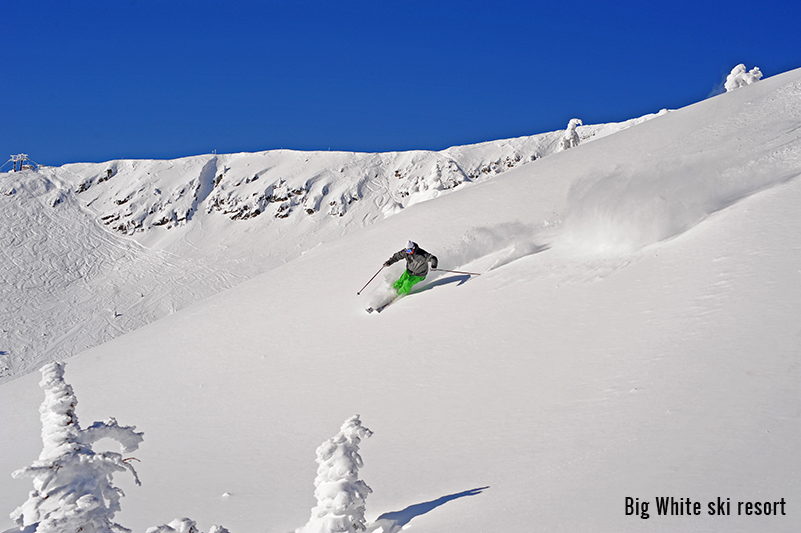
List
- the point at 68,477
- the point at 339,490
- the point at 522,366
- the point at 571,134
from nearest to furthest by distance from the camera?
the point at 68,477 < the point at 339,490 < the point at 522,366 < the point at 571,134

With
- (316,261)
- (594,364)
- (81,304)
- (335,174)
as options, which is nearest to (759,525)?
(594,364)

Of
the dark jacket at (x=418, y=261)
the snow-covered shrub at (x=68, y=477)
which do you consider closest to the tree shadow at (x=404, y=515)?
the snow-covered shrub at (x=68, y=477)

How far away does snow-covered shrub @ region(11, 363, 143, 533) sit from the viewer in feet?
8.65

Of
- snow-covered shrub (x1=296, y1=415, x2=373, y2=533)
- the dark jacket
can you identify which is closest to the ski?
the dark jacket

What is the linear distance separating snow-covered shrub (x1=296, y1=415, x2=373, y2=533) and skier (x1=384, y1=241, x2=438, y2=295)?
6.47 metres

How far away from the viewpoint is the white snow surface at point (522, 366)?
3855mm

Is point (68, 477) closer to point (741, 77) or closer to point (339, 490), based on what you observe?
point (339, 490)

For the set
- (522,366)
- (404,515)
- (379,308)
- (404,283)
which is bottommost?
(404,515)

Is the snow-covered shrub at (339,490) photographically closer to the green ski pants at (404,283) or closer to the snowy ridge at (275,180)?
the green ski pants at (404,283)

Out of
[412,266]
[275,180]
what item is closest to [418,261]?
[412,266]

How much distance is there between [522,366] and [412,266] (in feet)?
13.2

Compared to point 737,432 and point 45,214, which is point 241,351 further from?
point 45,214

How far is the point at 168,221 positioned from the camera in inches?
1649

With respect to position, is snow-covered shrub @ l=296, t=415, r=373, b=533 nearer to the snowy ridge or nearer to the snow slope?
the snow slope
